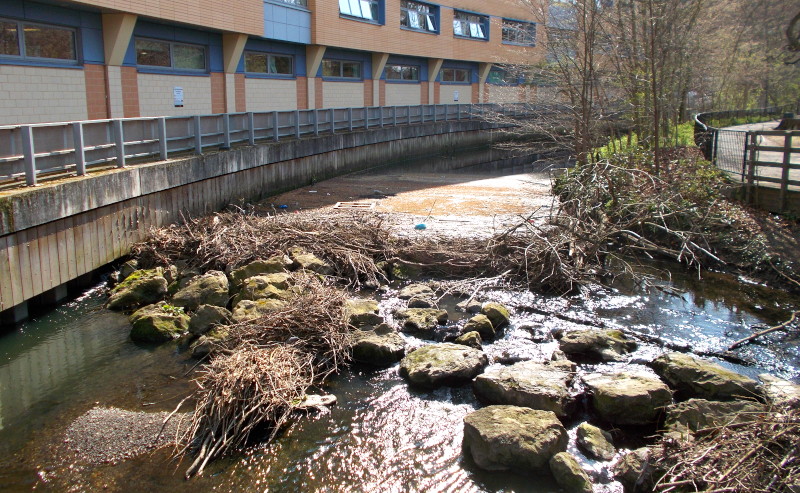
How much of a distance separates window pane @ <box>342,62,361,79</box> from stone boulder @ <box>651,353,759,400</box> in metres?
26.0

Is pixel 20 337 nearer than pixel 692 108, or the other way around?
pixel 20 337

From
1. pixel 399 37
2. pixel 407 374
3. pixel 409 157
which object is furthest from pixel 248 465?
pixel 399 37

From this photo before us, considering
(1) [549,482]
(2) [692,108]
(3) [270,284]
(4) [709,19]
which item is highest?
(4) [709,19]

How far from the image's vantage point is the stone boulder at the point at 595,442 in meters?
6.54

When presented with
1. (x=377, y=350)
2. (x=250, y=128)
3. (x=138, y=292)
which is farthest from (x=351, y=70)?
(x=377, y=350)

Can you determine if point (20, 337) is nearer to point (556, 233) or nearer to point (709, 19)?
point (556, 233)

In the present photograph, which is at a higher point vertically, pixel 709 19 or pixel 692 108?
pixel 709 19

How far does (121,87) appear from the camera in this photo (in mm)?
18078

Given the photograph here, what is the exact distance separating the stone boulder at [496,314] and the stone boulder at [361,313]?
158cm

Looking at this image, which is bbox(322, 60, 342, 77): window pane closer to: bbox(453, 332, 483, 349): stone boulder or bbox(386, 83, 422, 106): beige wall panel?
bbox(386, 83, 422, 106): beige wall panel

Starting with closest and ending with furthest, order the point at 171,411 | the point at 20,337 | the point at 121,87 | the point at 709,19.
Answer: the point at 171,411, the point at 20,337, the point at 121,87, the point at 709,19

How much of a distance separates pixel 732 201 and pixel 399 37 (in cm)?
2310

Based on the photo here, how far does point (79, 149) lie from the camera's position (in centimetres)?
1138

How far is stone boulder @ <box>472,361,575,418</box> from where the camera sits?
7270 millimetres
